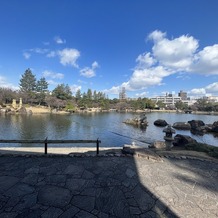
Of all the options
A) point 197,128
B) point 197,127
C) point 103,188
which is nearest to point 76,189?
point 103,188

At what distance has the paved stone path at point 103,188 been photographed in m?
3.09

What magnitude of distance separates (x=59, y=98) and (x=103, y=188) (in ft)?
207

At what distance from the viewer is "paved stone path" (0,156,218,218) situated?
3.09m

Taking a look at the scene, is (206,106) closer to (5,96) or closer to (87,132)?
(87,132)

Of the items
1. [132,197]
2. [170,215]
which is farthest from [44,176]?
[170,215]

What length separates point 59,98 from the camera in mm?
63969

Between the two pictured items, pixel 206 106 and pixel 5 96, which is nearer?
pixel 5 96

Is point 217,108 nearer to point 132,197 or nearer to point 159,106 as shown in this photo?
point 159,106

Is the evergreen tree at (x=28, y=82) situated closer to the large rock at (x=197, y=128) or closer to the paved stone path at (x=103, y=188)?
the large rock at (x=197, y=128)

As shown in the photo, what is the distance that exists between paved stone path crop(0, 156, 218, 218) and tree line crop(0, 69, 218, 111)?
5523 centimetres

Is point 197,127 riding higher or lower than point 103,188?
lower

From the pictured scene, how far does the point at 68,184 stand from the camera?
155 inches

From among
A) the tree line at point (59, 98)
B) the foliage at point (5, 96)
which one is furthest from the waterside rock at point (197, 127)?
the foliage at point (5, 96)

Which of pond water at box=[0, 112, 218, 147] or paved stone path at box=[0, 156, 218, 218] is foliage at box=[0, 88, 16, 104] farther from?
paved stone path at box=[0, 156, 218, 218]
